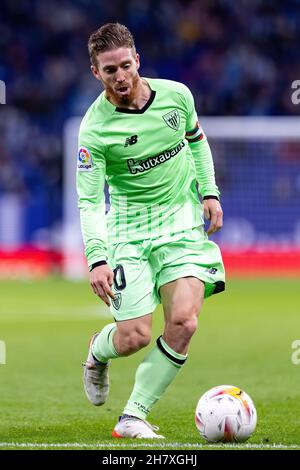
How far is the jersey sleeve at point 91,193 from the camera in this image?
6.12m

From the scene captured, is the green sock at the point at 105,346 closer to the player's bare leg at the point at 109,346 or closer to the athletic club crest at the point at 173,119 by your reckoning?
the player's bare leg at the point at 109,346

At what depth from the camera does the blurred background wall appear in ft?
67.6

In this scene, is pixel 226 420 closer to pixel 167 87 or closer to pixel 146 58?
pixel 167 87

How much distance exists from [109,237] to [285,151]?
14.6 meters

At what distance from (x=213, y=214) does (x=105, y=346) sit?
0.95 meters

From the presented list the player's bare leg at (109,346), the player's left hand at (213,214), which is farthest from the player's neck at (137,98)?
the player's bare leg at (109,346)

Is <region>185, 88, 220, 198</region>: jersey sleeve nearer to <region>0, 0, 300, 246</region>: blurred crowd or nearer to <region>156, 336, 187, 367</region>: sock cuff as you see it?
<region>156, 336, 187, 367</region>: sock cuff

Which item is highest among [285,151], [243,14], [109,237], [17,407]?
[243,14]

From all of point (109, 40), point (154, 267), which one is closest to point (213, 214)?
point (154, 267)

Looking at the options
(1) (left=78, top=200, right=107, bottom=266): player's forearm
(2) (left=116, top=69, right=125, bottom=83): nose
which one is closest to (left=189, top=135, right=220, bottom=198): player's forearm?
(1) (left=78, top=200, right=107, bottom=266): player's forearm

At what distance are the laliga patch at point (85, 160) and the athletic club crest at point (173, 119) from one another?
495 millimetres

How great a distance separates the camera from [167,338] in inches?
245
